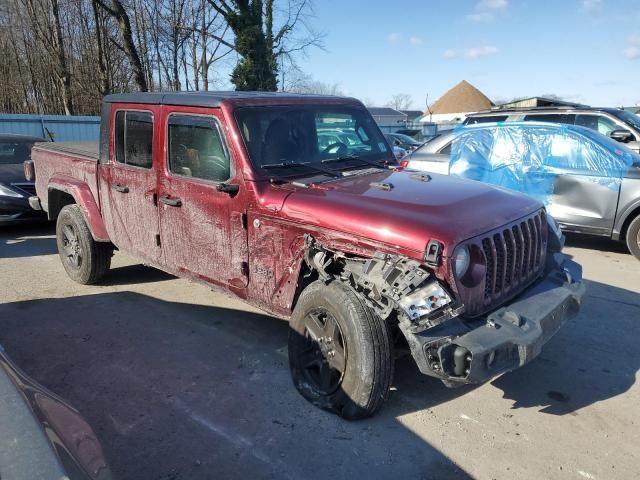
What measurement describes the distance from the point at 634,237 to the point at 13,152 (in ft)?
33.5

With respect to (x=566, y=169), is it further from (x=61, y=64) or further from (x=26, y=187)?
(x=61, y=64)

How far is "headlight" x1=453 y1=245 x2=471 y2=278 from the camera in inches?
110

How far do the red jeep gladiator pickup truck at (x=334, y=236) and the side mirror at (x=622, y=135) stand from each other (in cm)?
608

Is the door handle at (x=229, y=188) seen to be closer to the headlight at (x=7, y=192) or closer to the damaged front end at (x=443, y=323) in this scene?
the damaged front end at (x=443, y=323)

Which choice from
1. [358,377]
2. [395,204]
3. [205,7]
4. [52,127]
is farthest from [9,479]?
[205,7]

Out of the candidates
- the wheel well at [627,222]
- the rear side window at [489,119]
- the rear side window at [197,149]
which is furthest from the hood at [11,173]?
the wheel well at [627,222]

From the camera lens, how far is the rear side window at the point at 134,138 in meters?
4.43

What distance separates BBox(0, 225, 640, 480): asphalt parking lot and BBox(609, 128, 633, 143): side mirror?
4.75 meters

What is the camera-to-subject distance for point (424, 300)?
2.69 m

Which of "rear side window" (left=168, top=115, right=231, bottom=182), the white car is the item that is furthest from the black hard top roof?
the white car

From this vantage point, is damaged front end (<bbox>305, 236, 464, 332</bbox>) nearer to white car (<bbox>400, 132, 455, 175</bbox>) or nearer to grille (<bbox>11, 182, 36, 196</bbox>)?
white car (<bbox>400, 132, 455, 175</bbox>)

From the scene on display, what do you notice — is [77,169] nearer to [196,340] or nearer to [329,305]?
[196,340]

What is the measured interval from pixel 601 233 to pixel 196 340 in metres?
5.56

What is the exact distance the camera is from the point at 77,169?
542 centimetres
